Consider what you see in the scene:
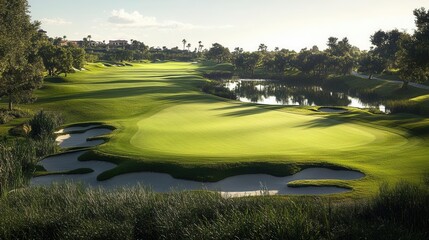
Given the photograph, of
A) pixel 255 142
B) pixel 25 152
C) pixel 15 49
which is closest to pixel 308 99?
pixel 255 142

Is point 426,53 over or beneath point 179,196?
over

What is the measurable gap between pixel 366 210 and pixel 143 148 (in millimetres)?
14507

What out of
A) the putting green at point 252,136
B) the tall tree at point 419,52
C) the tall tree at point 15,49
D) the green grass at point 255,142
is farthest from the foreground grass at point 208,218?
the tall tree at point 419,52

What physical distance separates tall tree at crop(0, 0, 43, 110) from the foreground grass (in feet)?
69.0

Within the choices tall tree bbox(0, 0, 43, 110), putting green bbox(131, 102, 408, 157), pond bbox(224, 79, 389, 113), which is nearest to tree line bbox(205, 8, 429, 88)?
pond bbox(224, 79, 389, 113)

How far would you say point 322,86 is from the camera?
96.1 meters

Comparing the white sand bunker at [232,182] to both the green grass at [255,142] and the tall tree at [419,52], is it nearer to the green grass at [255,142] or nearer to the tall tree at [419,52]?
the green grass at [255,142]

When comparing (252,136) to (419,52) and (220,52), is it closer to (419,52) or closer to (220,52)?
(419,52)

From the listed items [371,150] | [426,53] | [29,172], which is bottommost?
[29,172]

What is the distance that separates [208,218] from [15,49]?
2680 cm

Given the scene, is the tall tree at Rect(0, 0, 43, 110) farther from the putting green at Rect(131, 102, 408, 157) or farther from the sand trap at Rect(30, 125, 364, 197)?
the sand trap at Rect(30, 125, 364, 197)

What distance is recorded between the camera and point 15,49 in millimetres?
30469

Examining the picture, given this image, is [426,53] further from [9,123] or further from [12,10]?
[9,123]

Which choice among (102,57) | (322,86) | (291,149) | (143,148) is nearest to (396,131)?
(291,149)
